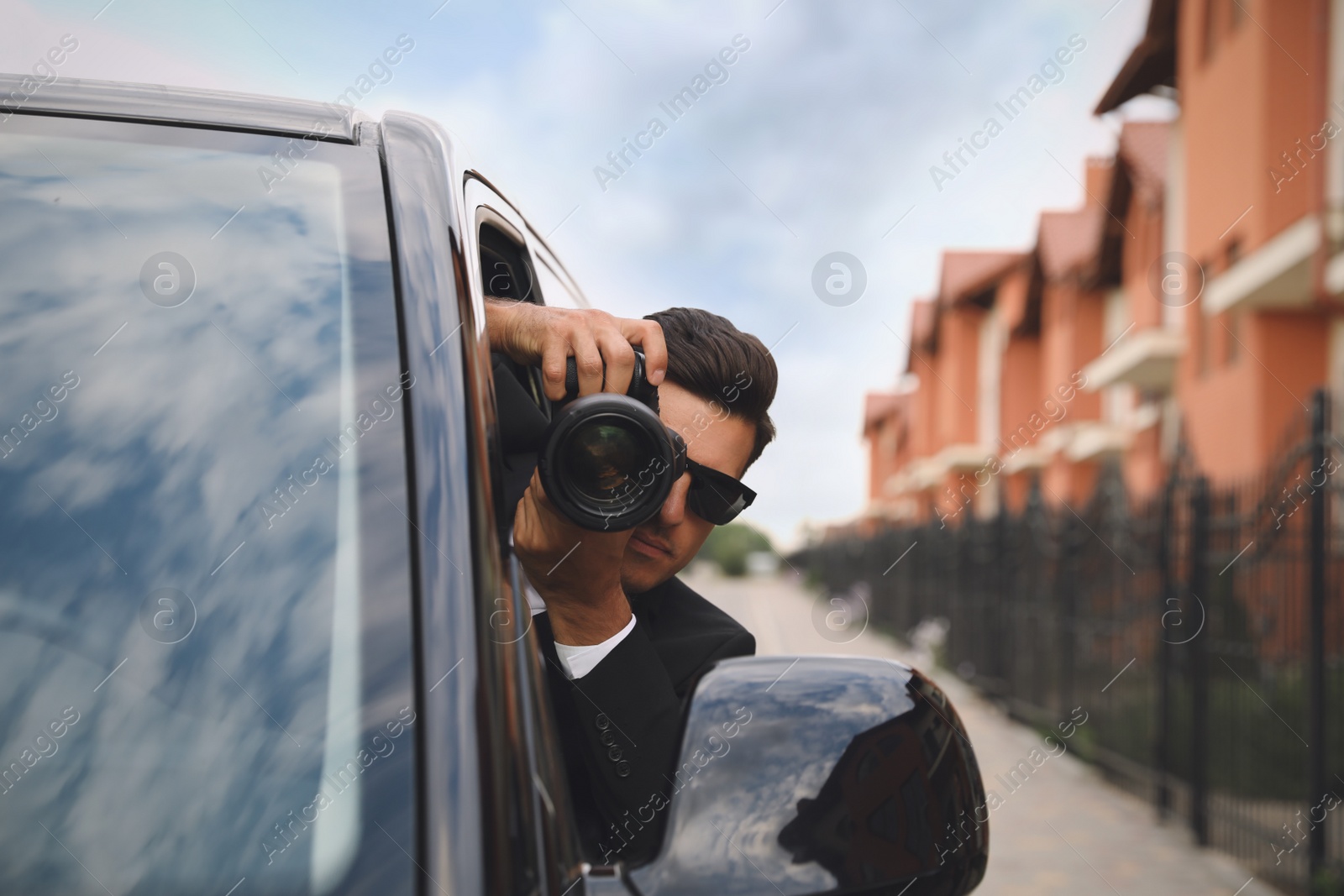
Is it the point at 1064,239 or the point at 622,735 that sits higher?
the point at 1064,239

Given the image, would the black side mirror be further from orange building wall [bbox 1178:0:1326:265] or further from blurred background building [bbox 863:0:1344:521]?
orange building wall [bbox 1178:0:1326:265]

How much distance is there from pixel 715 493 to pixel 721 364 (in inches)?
7.8

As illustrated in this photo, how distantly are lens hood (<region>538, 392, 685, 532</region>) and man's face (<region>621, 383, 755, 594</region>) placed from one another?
1.61ft

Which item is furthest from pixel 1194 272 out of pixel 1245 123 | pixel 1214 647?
pixel 1214 647

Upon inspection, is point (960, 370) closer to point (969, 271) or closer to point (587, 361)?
point (969, 271)

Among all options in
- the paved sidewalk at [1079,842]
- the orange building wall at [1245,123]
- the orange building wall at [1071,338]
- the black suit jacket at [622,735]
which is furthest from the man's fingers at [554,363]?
the orange building wall at [1071,338]

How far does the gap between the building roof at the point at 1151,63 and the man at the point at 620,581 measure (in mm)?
18615

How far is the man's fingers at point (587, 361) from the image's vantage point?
1525mm

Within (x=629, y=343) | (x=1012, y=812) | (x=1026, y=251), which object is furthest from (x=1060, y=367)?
(x=629, y=343)

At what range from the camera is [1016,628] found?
42.9 feet

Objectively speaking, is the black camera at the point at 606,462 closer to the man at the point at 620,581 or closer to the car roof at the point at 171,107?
the man at the point at 620,581

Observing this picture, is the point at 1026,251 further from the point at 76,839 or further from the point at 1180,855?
the point at 76,839

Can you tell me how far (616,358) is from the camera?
1.54 m

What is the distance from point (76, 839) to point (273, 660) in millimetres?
212
